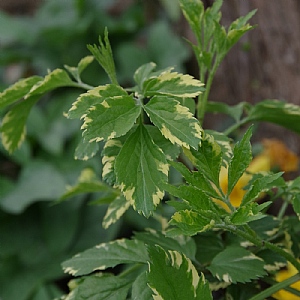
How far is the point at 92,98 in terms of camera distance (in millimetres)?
417

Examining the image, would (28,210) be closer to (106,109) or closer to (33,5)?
(106,109)

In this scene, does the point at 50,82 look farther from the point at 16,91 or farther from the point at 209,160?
the point at 209,160

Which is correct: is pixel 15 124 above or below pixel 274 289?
above

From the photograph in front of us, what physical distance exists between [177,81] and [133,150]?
0.07 metres

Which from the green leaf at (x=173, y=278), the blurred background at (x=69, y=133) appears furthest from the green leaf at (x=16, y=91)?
the blurred background at (x=69, y=133)

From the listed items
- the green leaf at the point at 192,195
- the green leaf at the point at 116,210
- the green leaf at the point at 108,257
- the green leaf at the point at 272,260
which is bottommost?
the green leaf at the point at 272,260

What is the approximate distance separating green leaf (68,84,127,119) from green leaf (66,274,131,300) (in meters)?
0.16

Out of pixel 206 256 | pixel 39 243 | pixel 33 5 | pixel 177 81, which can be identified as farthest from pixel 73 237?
pixel 33 5

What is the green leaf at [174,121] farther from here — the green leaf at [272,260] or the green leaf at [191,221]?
the green leaf at [272,260]

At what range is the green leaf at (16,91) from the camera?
19.6 inches

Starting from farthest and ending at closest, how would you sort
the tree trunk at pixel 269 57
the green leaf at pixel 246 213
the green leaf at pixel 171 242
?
the tree trunk at pixel 269 57
the green leaf at pixel 171 242
the green leaf at pixel 246 213

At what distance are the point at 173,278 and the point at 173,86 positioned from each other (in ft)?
0.52

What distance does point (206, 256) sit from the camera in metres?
0.51

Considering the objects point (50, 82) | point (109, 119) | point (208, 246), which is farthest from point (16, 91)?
point (208, 246)
